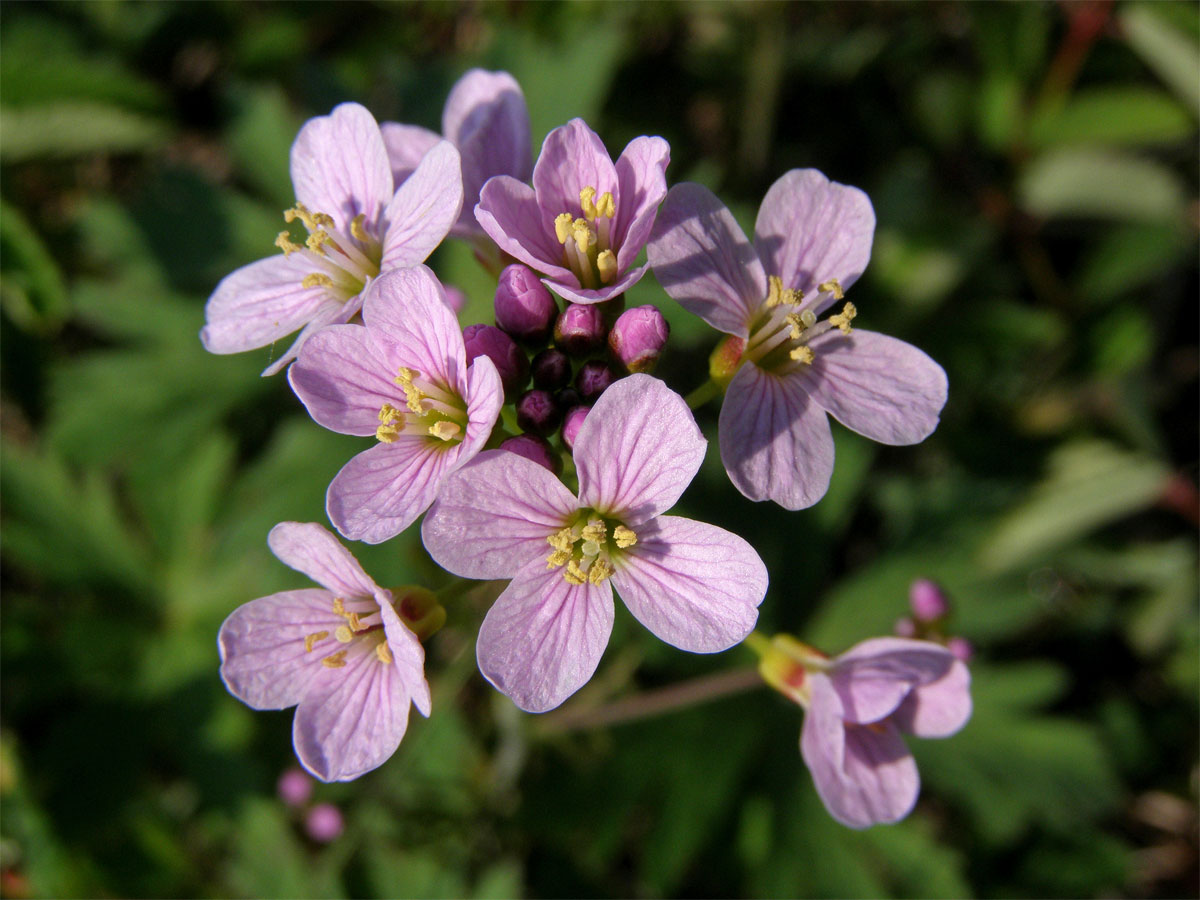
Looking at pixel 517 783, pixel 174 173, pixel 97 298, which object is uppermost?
pixel 174 173

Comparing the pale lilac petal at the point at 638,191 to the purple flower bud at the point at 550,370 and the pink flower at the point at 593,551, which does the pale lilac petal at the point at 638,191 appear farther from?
the pink flower at the point at 593,551

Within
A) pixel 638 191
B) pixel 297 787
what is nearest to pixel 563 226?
pixel 638 191

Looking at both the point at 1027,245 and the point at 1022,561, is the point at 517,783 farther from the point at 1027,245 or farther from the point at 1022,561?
the point at 1027,245

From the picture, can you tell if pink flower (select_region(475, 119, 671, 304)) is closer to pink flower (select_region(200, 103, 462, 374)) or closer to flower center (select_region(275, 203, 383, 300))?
pink flower (select_region(200, 103, 462, 374))

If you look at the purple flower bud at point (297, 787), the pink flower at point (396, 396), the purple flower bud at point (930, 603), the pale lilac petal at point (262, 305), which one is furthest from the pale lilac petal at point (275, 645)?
the purple flower bud at point (930, 603)

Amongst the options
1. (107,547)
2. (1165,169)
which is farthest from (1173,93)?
(107,547)
